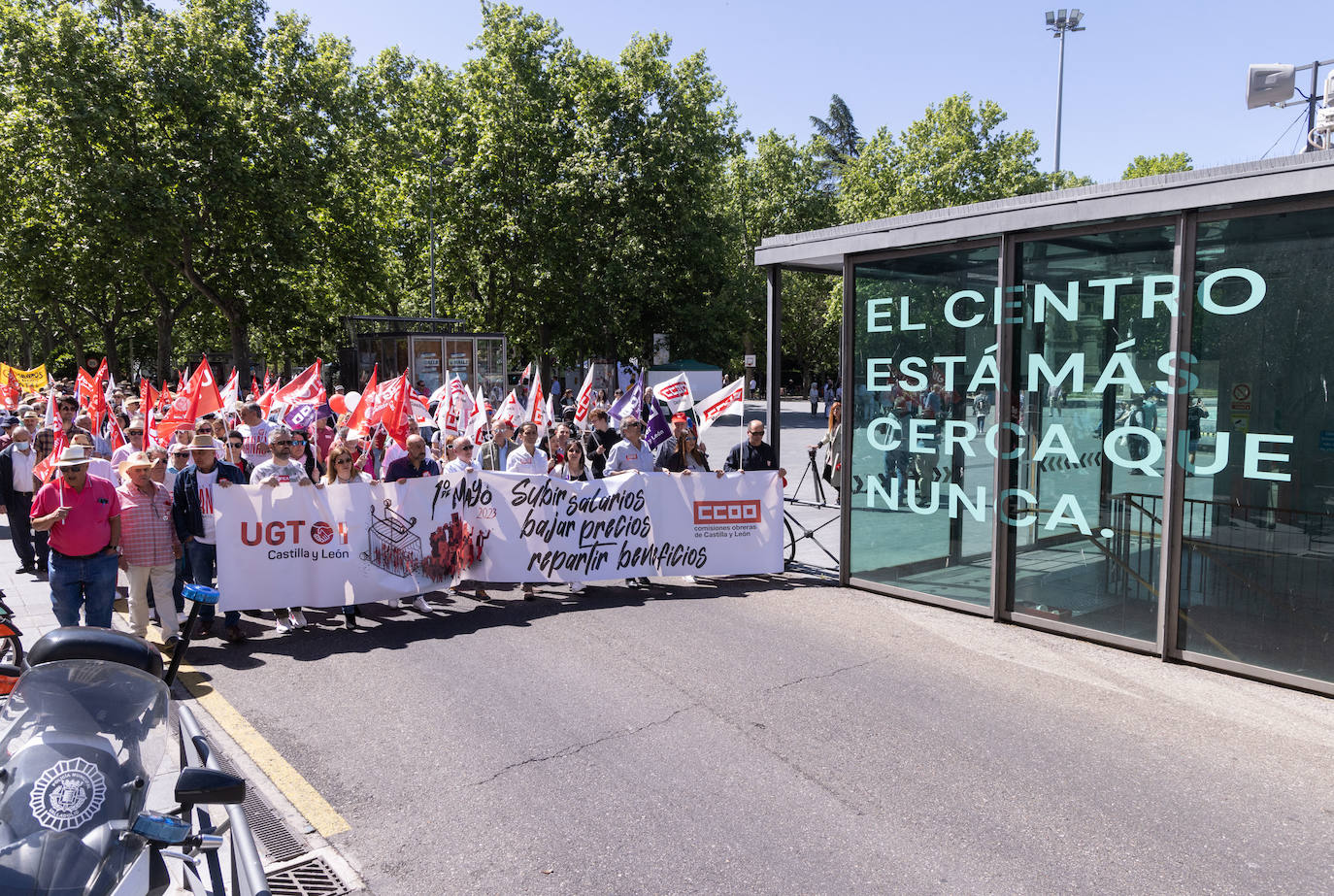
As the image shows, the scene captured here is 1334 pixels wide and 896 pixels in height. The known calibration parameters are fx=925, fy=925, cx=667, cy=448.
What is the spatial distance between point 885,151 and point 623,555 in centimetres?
4150

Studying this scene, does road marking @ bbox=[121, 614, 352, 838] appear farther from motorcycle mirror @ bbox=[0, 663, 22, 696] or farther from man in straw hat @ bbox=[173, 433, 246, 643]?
motorcycle mirror @ bbox=[0, 663, 22, 696]

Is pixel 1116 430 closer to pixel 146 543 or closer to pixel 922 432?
pixel 922 432

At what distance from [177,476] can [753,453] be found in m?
5.88

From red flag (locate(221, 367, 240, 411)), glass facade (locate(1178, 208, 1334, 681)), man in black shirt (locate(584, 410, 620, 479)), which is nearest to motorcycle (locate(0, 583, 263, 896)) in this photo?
glass facade (locate(1178, 208, 1334, 681))

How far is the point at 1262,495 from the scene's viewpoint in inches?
267

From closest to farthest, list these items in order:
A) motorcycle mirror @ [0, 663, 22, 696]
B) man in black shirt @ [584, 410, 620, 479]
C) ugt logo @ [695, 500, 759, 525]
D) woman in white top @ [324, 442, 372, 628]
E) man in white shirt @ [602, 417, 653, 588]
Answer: motorcycle mirror @ [0, 663, 22, 696]
woman in white top @ [324, 442, 372, 628]
ugt logo @ [695, 500, 759, 525]
man in white shirt @ [602, 417, 653, 588]
man in black shirt @ [584, 410, 620, 479]

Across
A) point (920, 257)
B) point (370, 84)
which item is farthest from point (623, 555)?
point (370, 84)

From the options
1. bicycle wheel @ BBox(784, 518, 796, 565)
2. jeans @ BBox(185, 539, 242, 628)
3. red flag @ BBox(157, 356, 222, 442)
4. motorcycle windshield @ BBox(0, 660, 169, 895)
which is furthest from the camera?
red flag @ BBox(157, 356, 222, 442)

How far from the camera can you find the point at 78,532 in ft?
21.7

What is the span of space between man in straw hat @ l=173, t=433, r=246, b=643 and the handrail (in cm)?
442

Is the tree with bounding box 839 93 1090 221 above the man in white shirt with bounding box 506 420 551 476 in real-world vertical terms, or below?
above

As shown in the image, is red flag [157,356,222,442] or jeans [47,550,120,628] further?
red flag [157,356,222,442]

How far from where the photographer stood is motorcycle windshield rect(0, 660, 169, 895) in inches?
102

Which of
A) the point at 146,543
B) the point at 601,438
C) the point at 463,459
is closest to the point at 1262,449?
the point at 463,459
